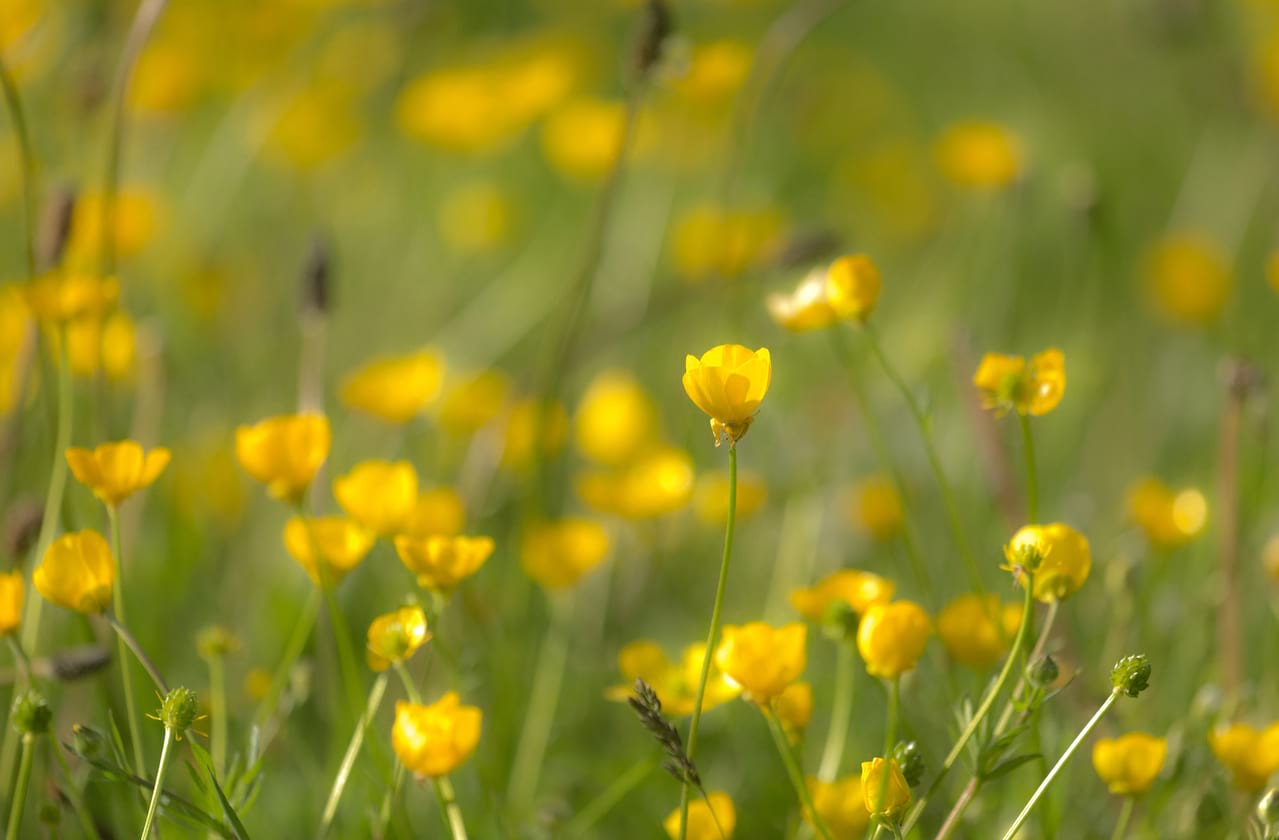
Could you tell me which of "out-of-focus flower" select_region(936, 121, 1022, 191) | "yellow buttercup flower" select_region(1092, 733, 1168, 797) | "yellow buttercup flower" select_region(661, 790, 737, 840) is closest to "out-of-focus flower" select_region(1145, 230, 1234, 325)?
"out-of-focus flower" select_region(936, 121, 1022, 191)

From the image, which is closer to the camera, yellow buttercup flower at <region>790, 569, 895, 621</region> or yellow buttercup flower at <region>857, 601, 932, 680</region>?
yellow buttercup flower at <region>857, 601, 932, 680</region>

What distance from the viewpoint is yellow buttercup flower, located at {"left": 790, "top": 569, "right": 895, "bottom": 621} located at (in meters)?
0.98

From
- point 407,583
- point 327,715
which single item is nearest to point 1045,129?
point 407,583

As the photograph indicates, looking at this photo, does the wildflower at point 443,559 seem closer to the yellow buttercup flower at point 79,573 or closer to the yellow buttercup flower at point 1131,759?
the yellow buttercup flower at point 79,573

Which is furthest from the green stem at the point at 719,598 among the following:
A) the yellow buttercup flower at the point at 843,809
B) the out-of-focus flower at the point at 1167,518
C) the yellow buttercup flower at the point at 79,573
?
the out-of-focus flower at the point at 1167,518

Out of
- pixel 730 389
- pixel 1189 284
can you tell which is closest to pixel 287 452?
pixel 730 389

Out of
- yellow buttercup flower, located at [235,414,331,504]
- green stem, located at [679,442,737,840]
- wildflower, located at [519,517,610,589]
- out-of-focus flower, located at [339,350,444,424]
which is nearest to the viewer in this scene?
green stem, located at [679,442,737,840]

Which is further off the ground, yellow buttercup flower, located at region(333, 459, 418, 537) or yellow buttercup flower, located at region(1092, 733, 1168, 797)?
yellow buttercup flower, located at region(333, 459, 418, 537)

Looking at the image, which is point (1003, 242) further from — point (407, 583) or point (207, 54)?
point (207, 54)

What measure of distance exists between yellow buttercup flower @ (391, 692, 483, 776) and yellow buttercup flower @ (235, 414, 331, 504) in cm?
23

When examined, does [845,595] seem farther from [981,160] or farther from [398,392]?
[981,160]

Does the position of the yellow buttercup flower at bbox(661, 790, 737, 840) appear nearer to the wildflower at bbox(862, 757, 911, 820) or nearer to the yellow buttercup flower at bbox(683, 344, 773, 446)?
the wildflower at bbox(862, 757, 911, 820)

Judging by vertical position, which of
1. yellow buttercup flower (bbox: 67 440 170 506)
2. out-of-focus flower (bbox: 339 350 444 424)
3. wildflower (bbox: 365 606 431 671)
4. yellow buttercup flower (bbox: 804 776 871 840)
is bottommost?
out-of-focus flower (bbox: 339 350 444 424)

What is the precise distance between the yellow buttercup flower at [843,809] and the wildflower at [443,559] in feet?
0.99
